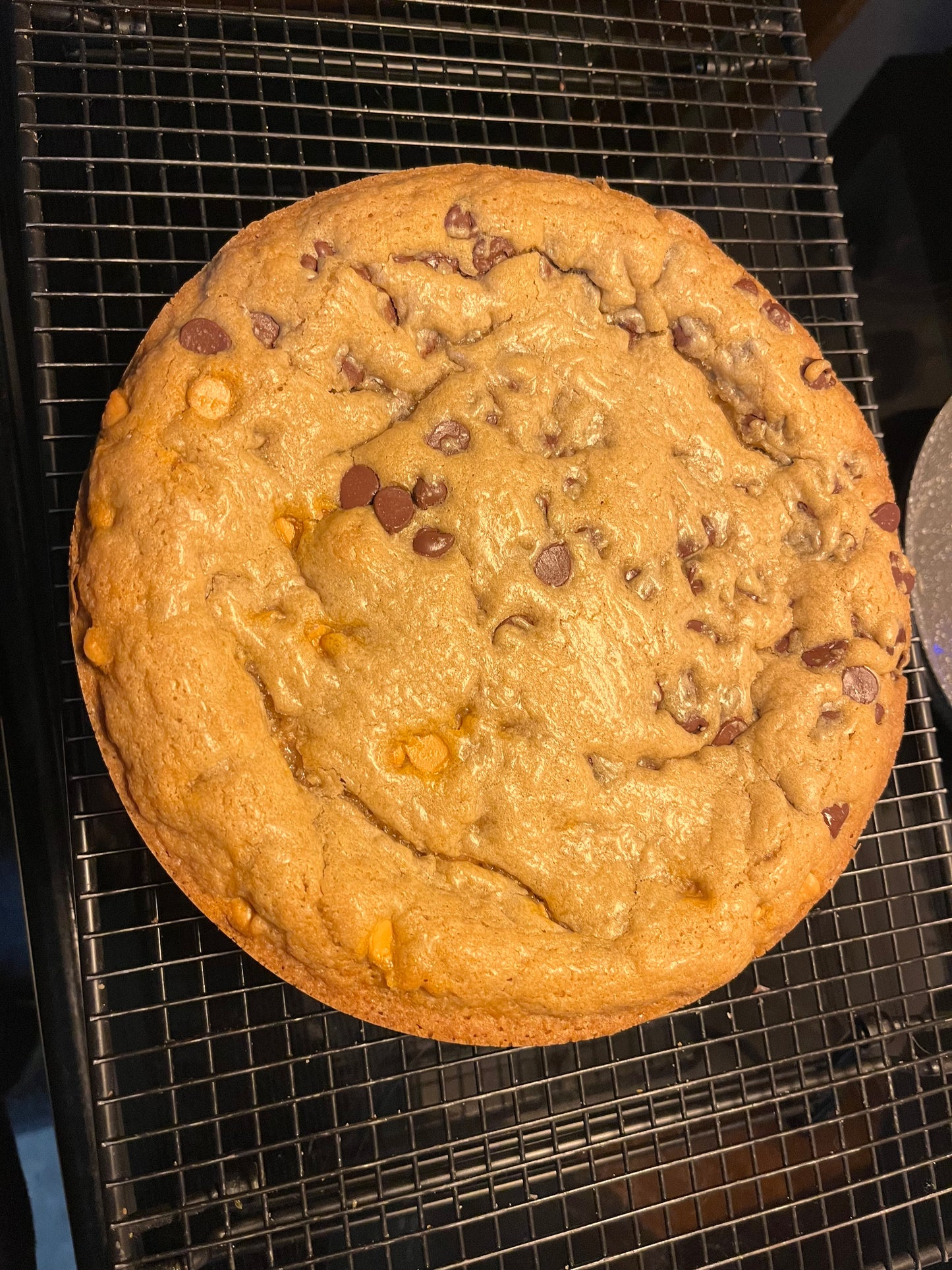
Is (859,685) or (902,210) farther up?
(902,210)

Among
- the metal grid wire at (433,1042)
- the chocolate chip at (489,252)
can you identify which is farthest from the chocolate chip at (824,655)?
the chocolate chip at (489,252)

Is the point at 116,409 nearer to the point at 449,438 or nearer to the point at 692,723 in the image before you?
the point at 449,438

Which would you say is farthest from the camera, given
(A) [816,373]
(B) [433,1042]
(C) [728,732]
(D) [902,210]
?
(D) [902,210]

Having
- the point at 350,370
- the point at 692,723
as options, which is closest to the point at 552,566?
the point at 692,723

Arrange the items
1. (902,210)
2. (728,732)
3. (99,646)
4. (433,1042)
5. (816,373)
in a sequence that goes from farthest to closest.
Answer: (902,210), (433,1042), (816,373), (728,732), (99,646)

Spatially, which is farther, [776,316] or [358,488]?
[776,316]

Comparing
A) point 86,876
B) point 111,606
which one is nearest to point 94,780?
point 86,876

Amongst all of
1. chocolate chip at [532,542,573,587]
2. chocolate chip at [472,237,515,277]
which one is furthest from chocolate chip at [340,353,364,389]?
chocolate chip at [532,542,573,587]

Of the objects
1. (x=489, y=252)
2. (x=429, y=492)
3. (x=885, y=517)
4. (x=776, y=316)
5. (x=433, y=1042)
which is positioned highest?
(x=489, y=252)
